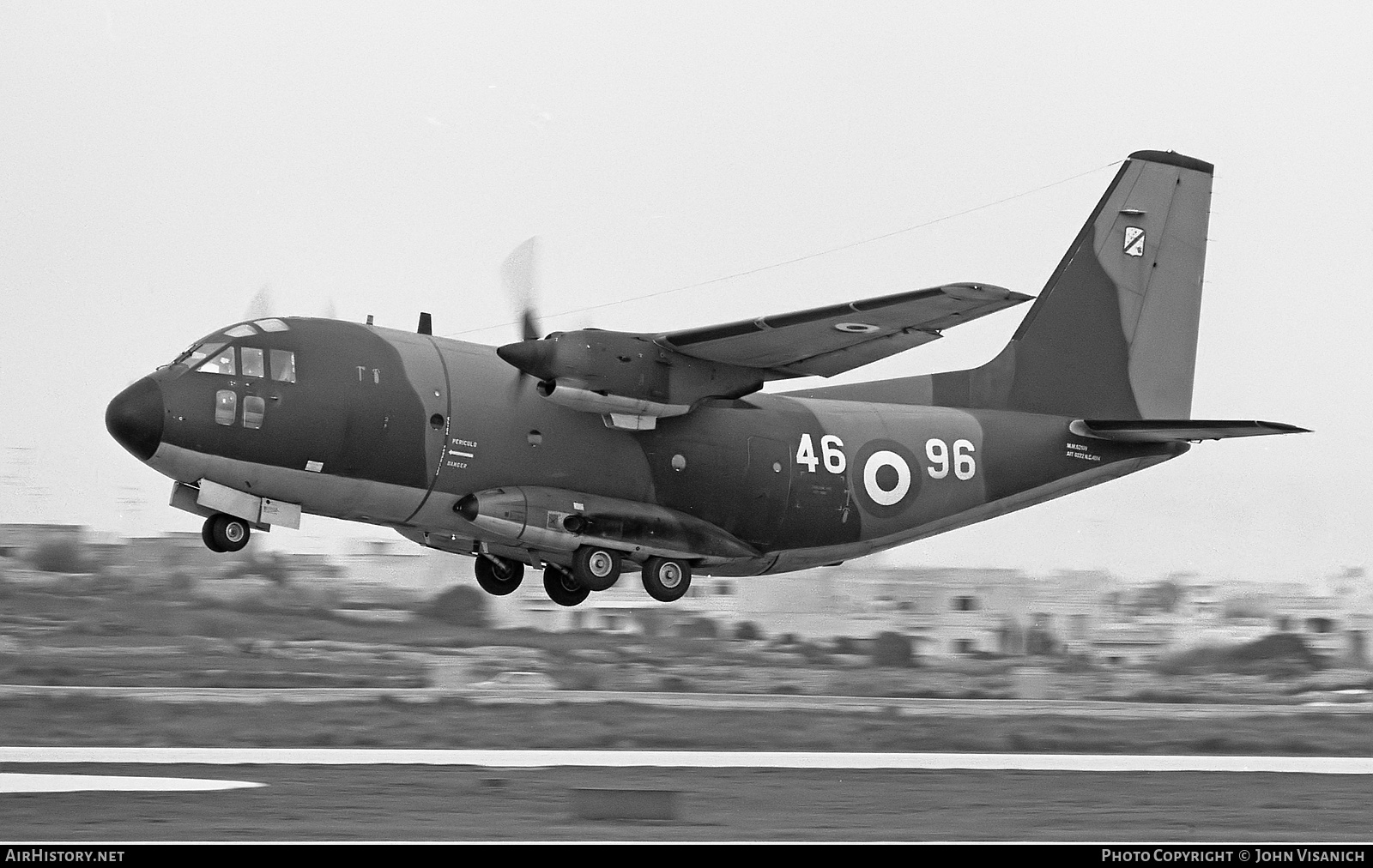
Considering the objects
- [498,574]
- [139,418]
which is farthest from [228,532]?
[498,574]

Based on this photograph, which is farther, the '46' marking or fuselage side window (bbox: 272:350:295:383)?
the '46' marking

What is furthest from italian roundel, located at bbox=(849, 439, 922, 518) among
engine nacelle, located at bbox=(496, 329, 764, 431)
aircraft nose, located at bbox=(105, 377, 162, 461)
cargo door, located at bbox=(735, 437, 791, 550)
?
aircraft nose, located at bbox=(105, 377, 162, 461)

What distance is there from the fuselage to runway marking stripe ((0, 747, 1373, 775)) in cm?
242

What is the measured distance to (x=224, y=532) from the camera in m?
15.3

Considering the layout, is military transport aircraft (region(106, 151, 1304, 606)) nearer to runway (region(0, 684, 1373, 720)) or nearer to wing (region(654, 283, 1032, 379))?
wing (region(654, 283, 1032, 379))

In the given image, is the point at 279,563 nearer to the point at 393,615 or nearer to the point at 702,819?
the point at 393,615

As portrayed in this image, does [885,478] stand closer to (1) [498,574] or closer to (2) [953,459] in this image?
(2) [953,459]

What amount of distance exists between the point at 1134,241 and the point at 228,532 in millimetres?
12307

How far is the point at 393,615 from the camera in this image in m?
24.6

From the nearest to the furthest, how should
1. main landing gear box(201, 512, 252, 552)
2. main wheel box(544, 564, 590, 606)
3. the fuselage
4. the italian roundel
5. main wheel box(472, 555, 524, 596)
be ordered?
the fuselage, main landing gear box(201, 512, 252, 552), main wheel box(544, 564, 590, 606), main wheel box(472, 555, 524, 596), the italian roundel

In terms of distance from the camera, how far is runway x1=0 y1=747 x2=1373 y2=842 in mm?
11453

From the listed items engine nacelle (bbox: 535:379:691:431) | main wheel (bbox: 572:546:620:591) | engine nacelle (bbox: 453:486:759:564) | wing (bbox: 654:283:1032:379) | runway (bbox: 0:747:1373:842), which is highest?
wing (bbox: 654:283:1032:379)

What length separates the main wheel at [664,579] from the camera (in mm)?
16875

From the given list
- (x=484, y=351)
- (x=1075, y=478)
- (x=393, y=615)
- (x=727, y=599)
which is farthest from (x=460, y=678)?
(x=1075, y=478)
